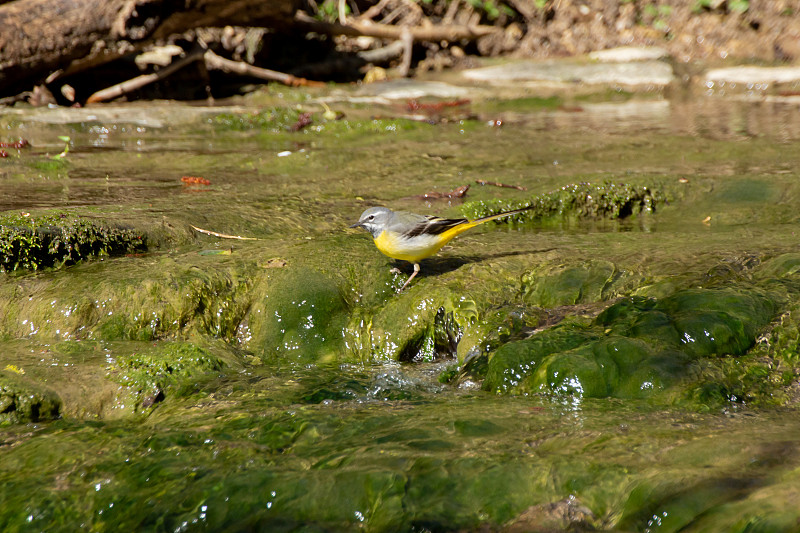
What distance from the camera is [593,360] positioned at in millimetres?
4035

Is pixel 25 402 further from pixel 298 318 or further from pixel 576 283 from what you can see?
pixel 576 283

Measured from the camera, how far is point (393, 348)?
482cm

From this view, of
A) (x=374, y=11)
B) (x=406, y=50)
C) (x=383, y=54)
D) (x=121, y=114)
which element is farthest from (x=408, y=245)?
(x=374, y=11)

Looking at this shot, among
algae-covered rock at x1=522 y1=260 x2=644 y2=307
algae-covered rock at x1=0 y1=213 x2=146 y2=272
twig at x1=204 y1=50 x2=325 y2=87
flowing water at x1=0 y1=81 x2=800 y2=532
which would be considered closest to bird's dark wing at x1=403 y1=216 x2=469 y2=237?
flowing water at x1=0 y1=81 x2=800 y2=532

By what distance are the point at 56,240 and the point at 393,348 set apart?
2.41 metres

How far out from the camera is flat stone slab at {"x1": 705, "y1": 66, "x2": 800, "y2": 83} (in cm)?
1191

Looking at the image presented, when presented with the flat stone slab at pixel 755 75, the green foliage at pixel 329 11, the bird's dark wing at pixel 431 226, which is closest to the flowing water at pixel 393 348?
the bird's dark wing at pixel 431 226

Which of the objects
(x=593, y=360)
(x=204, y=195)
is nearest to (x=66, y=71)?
(x=204, y=195)

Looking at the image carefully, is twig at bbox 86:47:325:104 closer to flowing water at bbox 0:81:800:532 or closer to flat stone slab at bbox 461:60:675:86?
flowing water at bbox 0:81:800:532

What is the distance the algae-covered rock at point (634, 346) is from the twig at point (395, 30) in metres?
8.37

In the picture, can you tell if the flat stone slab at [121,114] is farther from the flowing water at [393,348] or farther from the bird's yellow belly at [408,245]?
the bird's yellow belly at [408,245]

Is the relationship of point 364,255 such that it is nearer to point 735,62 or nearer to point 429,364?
point 429,364

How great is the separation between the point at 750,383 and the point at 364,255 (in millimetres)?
2636

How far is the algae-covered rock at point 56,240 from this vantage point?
495 cm
